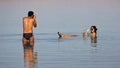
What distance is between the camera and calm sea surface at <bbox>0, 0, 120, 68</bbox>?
14023mm

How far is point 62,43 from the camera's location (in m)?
18.7

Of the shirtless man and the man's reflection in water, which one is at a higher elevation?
the shirtless man

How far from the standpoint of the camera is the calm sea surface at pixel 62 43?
1402cm

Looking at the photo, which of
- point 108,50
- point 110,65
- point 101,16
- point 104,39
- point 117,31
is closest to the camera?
point 110,65

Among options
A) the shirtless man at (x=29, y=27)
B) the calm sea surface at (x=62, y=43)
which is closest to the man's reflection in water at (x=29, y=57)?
the calm sea surface at (x=62, y=43)

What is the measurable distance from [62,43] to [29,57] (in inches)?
153

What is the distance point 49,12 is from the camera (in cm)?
3438

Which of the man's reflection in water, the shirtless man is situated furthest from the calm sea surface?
the shirtless man

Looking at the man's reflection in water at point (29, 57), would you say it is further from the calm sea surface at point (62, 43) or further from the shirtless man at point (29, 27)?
the shirtless man at point (29, 27)

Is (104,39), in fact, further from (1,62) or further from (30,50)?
(1,62)

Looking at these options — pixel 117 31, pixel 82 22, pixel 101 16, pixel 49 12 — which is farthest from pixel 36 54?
pixel 49 12

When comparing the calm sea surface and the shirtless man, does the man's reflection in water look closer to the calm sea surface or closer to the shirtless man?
the calm sea surface

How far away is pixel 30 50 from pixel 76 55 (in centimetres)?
181

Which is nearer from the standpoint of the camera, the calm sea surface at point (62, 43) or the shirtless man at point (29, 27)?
the calm sea surface at point (62, 43)
